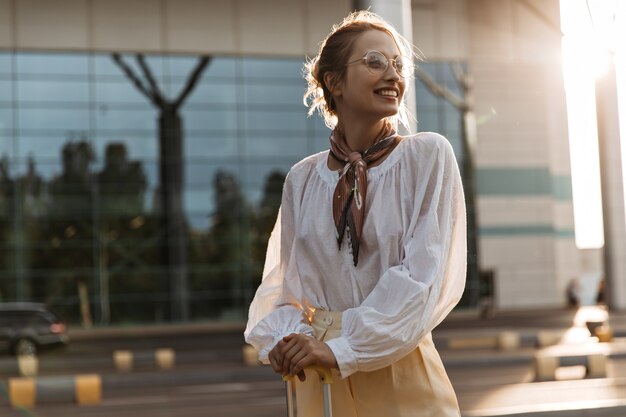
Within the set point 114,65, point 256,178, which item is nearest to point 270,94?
point 256,178

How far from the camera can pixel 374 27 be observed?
2.56 meters

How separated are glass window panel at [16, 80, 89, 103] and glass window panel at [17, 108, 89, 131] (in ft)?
1.26

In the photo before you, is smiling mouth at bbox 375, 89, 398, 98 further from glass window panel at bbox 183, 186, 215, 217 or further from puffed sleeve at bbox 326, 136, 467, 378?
glass window panel at bbox 183, 186, 215, 217

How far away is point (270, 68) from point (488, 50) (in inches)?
362

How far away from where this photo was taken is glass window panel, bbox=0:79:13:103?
32656 mm

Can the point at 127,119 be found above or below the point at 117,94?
below

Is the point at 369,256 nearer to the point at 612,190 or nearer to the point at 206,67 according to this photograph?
the point at 206,67

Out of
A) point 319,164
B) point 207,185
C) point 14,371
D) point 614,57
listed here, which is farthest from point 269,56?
point 319,164

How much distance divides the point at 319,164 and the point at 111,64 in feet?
105

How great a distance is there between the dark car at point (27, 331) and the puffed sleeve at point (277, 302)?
2202 centimetres

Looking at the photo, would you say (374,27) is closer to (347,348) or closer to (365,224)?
(365,224)

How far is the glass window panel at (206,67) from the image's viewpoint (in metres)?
34.0

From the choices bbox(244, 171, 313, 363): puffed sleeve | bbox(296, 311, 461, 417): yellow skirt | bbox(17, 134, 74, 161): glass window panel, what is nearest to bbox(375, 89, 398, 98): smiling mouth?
bbox(244, 171, 313, 363): puffed sleeve

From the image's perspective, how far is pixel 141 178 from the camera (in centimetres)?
3403
